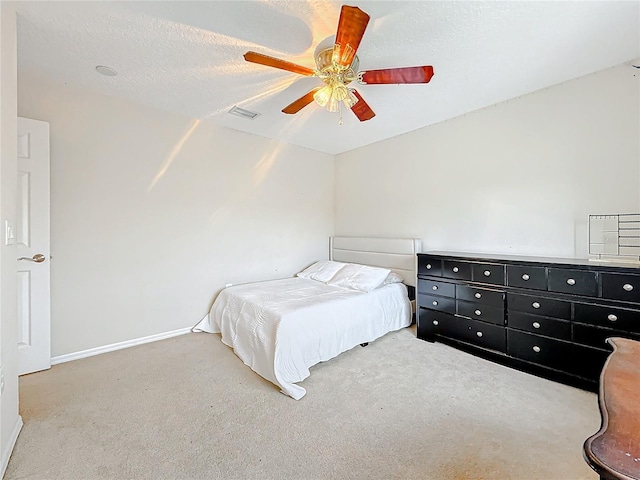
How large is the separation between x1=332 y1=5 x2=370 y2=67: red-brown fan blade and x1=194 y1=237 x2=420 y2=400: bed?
6.37ft

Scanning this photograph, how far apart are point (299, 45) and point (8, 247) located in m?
2.29

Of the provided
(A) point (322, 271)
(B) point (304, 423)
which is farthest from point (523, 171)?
(B) point (304, 423)

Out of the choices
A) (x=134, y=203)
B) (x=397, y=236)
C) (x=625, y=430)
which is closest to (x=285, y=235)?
(x=397, y=236)

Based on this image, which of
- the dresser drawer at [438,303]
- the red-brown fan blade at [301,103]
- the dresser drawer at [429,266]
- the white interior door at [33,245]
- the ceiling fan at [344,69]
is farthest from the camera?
the dresser drawer at [429,266]

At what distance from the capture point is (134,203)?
3.09 m

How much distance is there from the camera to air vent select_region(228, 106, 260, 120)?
322 cm

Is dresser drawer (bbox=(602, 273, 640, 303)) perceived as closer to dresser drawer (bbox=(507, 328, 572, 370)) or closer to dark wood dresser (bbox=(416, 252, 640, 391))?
dark wood dresser (bbox=(416, 252, 640, 391))

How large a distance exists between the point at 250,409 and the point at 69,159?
2835mm

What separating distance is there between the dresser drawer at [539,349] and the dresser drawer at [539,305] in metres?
0.20

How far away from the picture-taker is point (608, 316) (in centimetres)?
210

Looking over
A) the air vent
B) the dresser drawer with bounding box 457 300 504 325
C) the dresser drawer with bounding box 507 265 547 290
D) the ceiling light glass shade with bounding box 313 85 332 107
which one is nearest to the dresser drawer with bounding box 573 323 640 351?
the dresser drawer with bounding box 507 265 547 290

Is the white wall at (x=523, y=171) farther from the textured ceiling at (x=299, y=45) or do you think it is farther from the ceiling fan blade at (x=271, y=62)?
the ceiling fan blade at (x=271, y=62)

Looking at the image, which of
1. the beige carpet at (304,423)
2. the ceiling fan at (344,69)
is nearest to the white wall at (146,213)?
the beige carpet at (304,423)

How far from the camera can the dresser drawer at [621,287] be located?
2.00 metres
